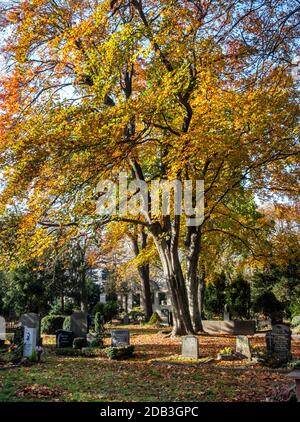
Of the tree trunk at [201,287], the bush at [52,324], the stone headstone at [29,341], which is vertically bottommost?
the bush at [52,324]

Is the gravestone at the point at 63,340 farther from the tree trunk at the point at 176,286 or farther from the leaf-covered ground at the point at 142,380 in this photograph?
the tree trunk at the point at 176,286

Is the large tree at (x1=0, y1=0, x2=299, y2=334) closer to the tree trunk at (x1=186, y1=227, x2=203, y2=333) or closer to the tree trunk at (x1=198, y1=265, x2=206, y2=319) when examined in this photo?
the tree trunk at (x1=186, y1=227, x2=203, y2=333)

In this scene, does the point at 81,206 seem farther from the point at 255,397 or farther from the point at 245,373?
the point at 255,397

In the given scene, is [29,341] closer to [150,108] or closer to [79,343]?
[79,343]

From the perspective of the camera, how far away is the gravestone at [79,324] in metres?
17.7

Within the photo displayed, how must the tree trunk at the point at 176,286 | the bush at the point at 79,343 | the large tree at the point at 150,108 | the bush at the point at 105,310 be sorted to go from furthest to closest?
1. the bush at the point at 105,310
2. the tree trunk at the point at 176,286
3. the bush at the point at 79,343
4. the large tree at the point at 150,108

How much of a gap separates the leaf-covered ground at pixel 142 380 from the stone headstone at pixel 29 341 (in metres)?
0.66

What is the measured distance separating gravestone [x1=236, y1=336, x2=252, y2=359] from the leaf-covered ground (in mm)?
483

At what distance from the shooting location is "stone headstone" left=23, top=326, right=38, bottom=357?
13.1 metres

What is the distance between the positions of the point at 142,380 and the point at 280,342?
16.9 ft

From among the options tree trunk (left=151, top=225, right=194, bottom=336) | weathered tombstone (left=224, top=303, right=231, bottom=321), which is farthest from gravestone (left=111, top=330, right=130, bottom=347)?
weathered tombstone (left=224, top=303, right=231, bottom=321)

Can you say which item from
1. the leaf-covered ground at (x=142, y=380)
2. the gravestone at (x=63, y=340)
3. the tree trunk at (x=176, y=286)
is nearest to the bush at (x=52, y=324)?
the gravestone at (x=63, y=340)

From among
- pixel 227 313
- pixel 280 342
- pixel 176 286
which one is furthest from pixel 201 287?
pixel 280 342
